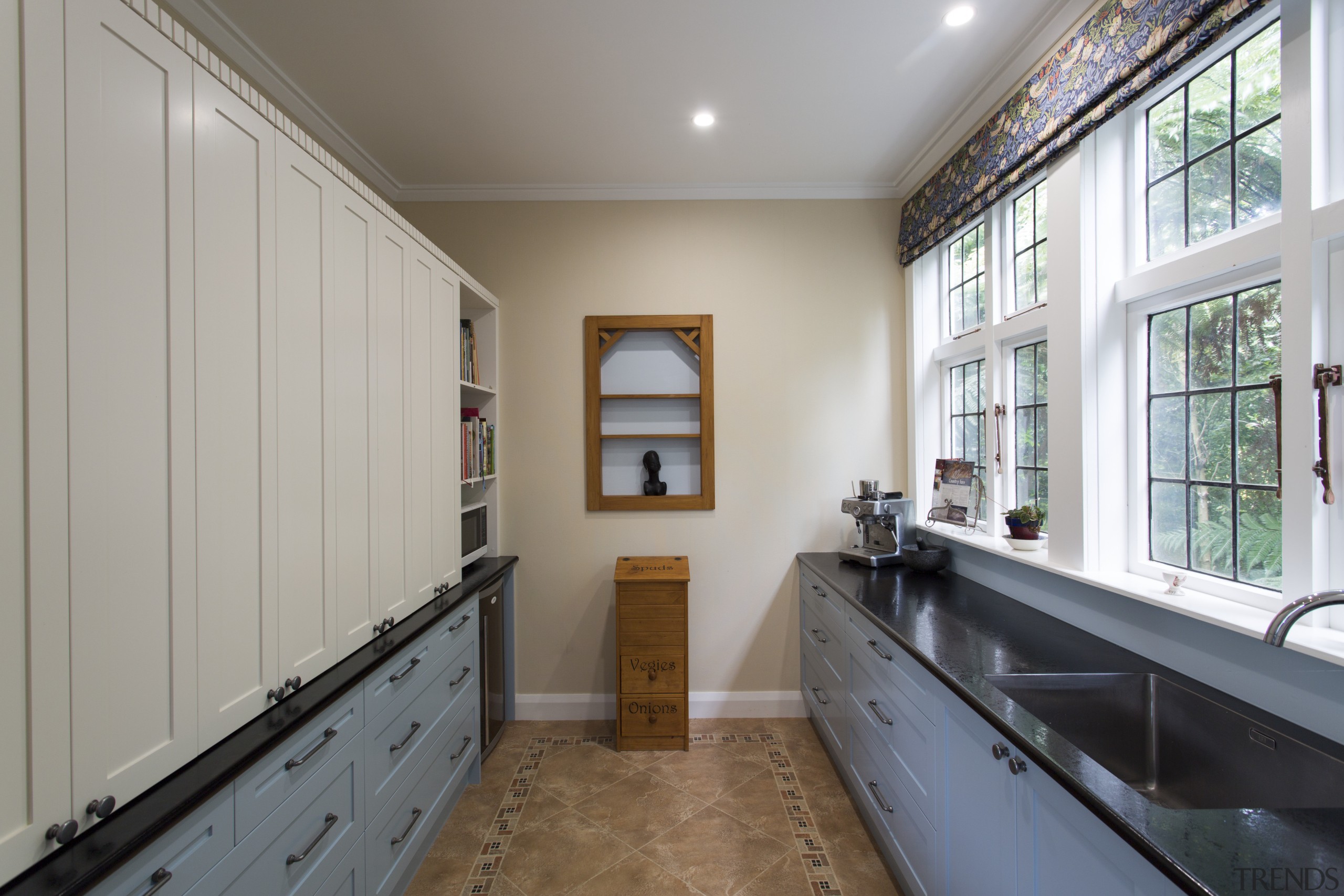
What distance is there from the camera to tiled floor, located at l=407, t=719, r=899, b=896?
6.09 feet

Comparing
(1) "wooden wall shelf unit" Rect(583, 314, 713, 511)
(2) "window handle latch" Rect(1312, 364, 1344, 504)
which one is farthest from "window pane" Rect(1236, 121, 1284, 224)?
(1) "wooden wall shelf unit" Rect(583, 314, 713, 511)

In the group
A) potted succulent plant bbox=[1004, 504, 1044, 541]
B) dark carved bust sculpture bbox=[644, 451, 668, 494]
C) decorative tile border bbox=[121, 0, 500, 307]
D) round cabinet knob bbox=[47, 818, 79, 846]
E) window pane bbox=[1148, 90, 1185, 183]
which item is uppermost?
window pane bbox=[1148, 90, 1185, 183]

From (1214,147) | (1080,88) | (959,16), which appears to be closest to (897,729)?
(1214,147)

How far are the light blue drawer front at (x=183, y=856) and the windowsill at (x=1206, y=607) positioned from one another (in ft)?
7.10

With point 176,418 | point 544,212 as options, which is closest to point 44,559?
point 176,418

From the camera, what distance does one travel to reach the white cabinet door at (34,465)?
74cm

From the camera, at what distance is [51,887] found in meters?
0.74

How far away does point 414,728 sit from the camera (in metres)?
1.84

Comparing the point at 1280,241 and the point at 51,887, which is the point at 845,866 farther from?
the point at 1280,241

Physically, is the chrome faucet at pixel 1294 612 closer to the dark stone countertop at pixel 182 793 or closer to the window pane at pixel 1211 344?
the window pane at pixel 1211 344

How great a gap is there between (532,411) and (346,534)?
1.53 metres

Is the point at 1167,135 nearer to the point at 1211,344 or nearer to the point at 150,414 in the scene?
the point at 1211,344

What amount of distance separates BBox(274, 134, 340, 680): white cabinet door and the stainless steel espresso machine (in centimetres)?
231

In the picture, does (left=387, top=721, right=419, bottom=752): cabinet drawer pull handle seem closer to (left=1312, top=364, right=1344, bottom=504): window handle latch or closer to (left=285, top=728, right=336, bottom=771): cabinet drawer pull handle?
(left=285, top=728, right=336, bottom=771): cabinet drawer pull handle
